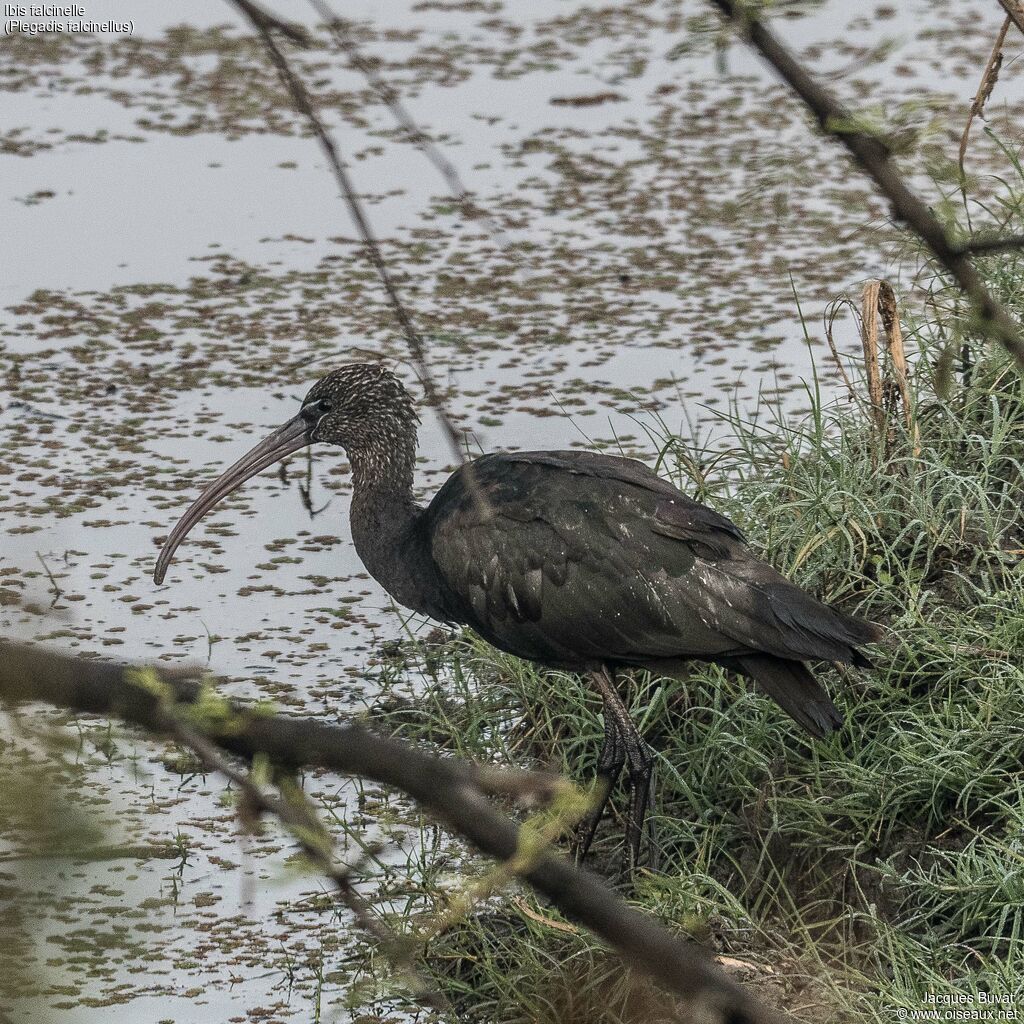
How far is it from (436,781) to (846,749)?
11.0 feet

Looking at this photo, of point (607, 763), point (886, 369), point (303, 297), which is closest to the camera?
point (607, 763)

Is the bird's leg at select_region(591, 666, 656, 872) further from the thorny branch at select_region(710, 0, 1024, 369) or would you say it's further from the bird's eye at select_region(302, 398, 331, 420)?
the thorny branch at select_region(710, 0, 1024, 369)

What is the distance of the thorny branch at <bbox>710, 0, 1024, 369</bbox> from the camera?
3.26 feet

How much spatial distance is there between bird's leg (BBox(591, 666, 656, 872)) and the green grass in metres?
0.05

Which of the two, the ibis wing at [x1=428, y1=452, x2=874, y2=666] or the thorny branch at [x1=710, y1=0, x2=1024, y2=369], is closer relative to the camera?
the thorny branch at [x1=710, y1=0, x2=1024, y2=369]

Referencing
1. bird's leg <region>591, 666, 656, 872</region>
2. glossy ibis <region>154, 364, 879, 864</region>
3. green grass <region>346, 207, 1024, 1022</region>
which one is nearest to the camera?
green grass <region>346, 207, 1024, 1022</region>

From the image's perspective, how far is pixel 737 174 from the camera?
27.4ft

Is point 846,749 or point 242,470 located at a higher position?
point 242,470

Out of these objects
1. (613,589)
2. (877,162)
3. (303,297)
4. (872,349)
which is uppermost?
(877,162)

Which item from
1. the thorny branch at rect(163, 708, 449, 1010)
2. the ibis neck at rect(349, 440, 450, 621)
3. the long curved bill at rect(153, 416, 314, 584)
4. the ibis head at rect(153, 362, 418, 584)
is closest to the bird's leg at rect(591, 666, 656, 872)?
the ibis neck at rect(349, 440, 450, 621)

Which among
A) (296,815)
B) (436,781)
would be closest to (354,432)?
(296,815)

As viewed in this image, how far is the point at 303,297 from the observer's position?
7359 millimetres

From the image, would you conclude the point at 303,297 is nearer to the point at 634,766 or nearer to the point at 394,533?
the point at 394,533

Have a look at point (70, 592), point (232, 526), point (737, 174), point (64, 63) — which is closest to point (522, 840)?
point (70, 592)
